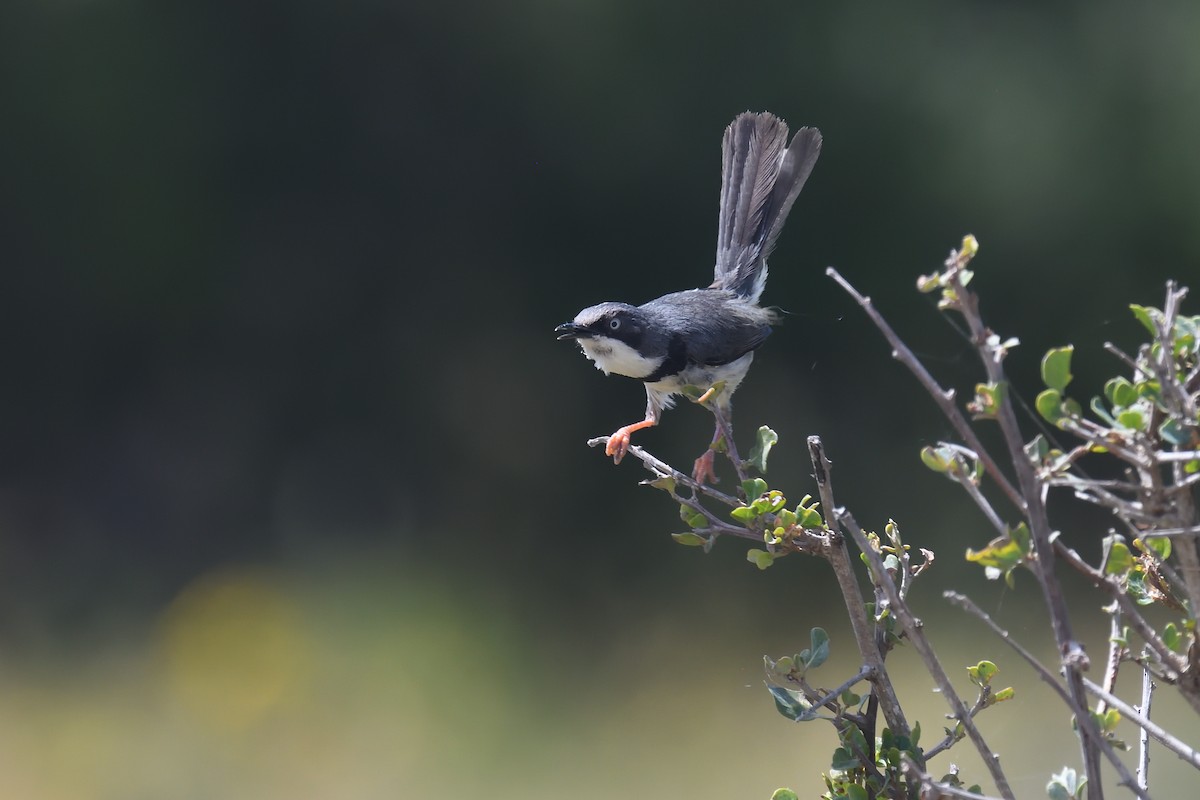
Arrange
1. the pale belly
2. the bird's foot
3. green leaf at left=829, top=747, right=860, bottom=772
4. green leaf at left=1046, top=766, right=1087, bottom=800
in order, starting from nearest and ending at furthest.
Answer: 1. green leaf at left=1046, top=766, right=1087, bottom=800
2. green leaf at left=829, top=747, right=860, bottom=772
3. the bird's foot
4. the pale belly

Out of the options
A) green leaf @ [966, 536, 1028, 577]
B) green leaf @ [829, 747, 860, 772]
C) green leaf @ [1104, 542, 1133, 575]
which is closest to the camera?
green leaf @ [966, 536, 1028, 577]

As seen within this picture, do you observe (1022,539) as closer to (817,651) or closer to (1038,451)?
(1038,451)

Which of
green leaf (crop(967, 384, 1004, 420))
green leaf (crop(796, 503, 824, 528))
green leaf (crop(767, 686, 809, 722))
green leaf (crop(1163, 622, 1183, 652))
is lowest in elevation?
green leaf (crop(1163, 622, 1183, 652))

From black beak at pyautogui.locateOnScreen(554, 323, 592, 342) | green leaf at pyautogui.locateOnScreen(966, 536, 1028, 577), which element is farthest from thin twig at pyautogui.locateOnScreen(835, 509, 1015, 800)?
black beak at pyautogui.locateOnScreen(554, 323, 592, 342)

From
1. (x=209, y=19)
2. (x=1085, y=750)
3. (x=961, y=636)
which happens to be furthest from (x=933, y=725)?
(x=209, y=19)

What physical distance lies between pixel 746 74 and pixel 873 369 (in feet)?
7.47

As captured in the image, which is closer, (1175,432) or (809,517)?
(1175,432)

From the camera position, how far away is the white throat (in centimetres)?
390

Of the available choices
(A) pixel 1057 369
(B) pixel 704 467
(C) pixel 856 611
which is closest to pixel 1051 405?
(A) pixel 1057 369

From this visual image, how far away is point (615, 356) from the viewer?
391 centimetres

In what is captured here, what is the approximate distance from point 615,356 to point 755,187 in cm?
129

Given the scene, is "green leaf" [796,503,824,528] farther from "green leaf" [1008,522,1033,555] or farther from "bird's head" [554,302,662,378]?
"bird's head" [554,302,662,378]

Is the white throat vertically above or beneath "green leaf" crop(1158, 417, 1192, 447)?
above

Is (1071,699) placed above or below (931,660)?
below
